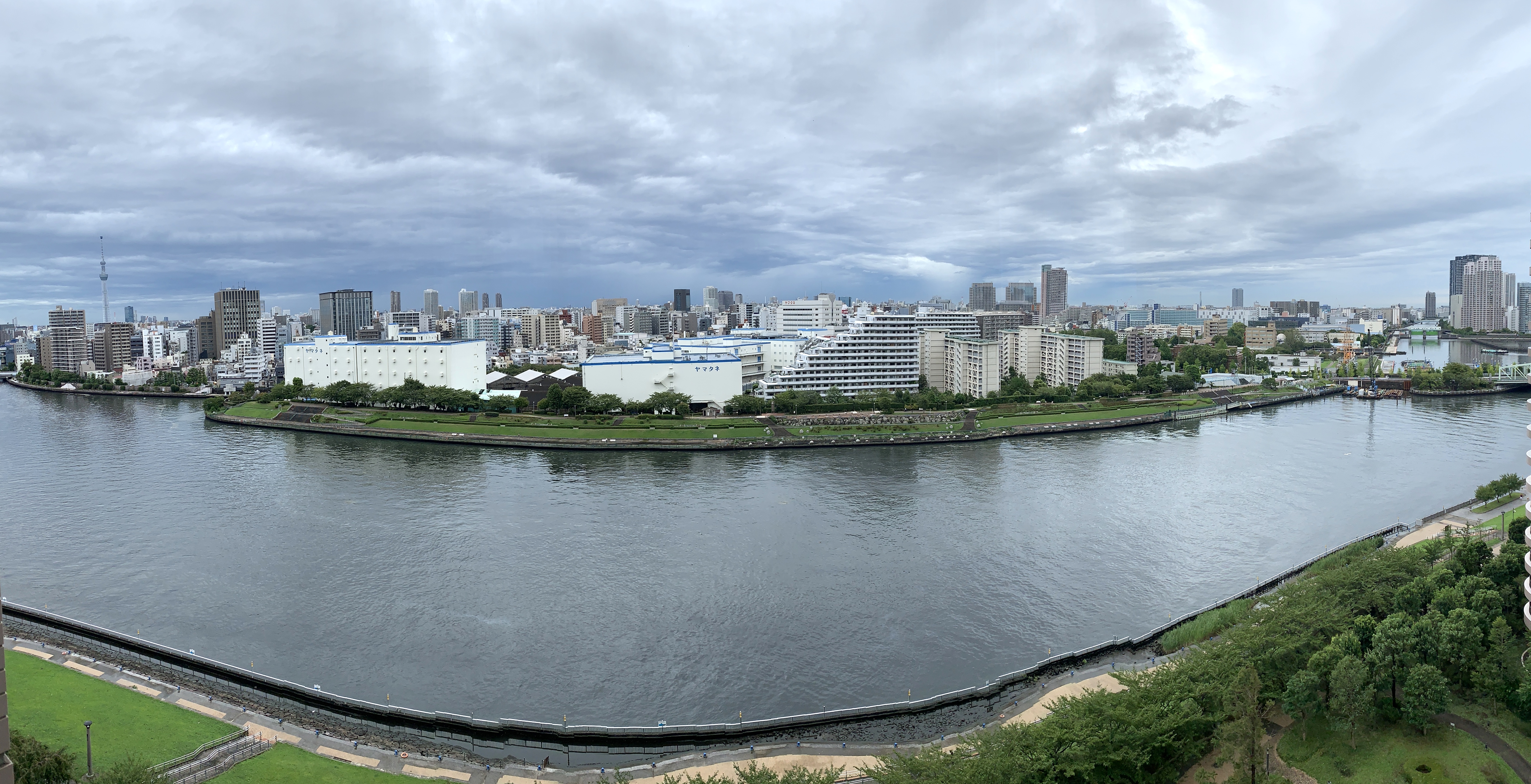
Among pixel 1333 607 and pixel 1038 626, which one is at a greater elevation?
pixel 1333 607

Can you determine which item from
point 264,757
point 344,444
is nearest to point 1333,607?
point 264,757

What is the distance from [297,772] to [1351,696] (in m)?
7.36

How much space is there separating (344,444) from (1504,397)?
1479 inches

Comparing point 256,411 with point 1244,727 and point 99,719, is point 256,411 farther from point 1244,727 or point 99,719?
point 1244,727

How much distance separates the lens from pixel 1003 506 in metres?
13.9

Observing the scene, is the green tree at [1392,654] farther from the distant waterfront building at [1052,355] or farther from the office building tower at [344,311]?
the office building tower at [344,311]

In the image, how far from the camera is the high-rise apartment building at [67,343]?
4538 cm

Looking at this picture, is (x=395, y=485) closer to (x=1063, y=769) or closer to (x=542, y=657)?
(x=542, y=657)

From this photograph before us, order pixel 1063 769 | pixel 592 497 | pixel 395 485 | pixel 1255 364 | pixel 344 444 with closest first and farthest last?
1. pixel 1063 769
2. pixel 592 497
3. pixel 395 485
4. pixel 344 444
5. pixel 1255 364

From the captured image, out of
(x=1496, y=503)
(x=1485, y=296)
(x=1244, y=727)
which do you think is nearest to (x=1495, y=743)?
(x=1244, y=727)

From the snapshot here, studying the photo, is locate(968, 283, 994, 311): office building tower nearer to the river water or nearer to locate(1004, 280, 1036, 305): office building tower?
locate(1004, 280, 1036, 305): office building tower

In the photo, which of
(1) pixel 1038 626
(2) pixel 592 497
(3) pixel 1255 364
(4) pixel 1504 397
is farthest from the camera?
(3) pixel 1255 364

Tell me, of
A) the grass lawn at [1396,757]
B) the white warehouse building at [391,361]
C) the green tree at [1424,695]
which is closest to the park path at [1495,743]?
the grass lawn at [1396,757]

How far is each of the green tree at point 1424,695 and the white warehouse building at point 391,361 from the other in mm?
25158
